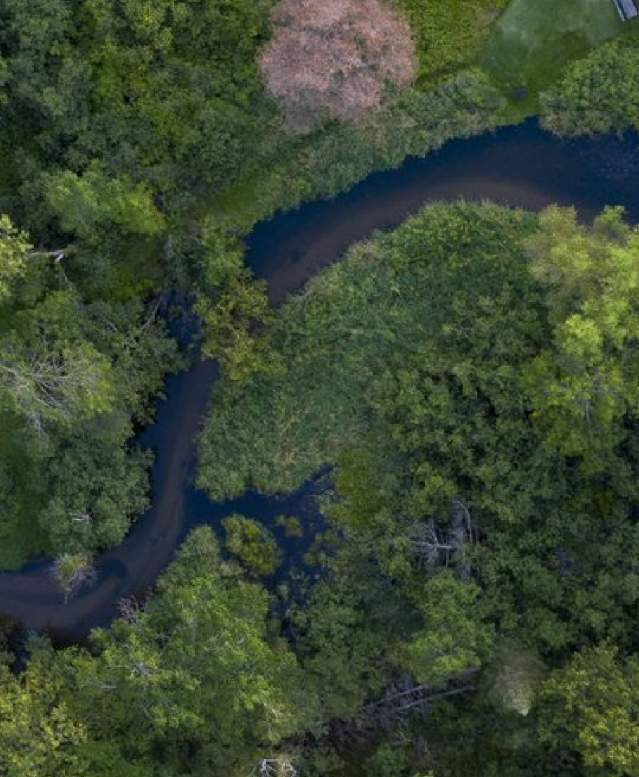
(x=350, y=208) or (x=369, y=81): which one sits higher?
(x=369, y=81)

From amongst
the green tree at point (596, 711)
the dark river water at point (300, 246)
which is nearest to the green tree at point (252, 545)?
the dark river water at point (300, 246)

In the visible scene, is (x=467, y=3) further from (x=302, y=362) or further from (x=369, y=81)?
(x=302, y=362)

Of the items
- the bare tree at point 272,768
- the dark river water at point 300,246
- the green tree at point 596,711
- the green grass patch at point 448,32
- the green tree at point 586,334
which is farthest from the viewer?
the dark river water at point 300,246

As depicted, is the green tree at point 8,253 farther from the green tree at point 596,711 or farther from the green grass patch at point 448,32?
the green tree at point 596,711

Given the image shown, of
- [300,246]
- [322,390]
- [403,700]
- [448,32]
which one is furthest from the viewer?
[300,246]

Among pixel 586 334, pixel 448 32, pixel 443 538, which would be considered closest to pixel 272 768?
pixel 443 538

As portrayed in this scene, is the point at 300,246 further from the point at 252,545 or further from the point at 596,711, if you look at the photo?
the point at 596,711

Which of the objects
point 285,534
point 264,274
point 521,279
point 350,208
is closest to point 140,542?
point 285,534
